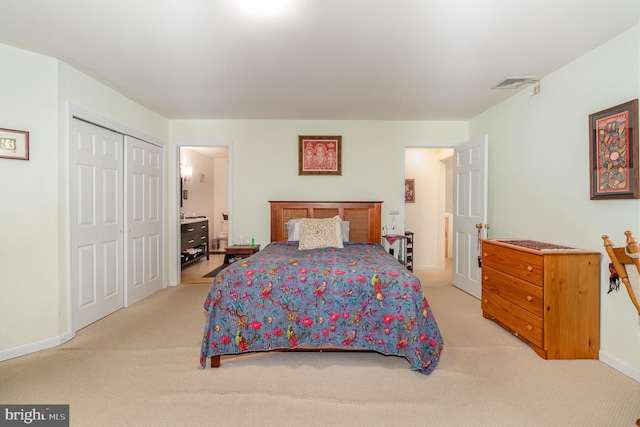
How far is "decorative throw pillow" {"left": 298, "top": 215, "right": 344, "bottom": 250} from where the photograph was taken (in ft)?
11.8

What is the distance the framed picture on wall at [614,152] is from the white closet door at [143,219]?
4730 millimetres

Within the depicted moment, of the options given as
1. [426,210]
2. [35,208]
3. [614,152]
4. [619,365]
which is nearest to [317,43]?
[614,152]

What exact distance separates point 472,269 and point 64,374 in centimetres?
437

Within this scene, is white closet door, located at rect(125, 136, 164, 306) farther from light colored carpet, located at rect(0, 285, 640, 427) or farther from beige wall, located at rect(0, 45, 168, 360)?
light colored carpet, located at rect(0, 285, 640, 427)

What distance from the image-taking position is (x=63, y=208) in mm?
2773

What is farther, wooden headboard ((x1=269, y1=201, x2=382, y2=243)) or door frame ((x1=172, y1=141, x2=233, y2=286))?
door frame ((x1=172, y1=141, x2=233, y2=286))

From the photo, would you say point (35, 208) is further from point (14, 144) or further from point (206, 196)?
point (206, 196)

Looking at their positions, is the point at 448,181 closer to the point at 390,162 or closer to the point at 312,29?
the point at 390,162

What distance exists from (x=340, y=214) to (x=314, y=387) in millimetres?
2657

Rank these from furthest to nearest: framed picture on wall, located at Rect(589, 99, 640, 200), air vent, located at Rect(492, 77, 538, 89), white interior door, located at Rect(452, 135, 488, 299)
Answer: white interior door, located at Rect(452, 135, 488, 299) < air vent, located at Rect(492, 77, 538, 89) < framed picture on wall, located at Rect(589, 99, 640, 200)

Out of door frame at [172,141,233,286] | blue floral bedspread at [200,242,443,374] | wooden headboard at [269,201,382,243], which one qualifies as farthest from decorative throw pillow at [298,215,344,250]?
door frame at [172,141,233,286]

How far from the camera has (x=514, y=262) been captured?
9.12ft

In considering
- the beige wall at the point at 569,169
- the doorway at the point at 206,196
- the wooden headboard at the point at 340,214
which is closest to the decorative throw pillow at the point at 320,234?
the wooden headboard at the point at 340,214

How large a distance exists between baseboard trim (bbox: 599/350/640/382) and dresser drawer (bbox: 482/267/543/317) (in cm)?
56
